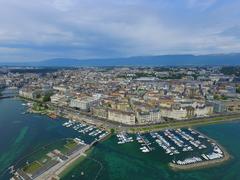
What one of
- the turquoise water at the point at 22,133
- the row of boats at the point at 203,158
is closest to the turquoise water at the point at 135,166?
the row of boats at the point at 203,158

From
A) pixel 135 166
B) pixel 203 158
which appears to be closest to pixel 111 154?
pixel 135 166

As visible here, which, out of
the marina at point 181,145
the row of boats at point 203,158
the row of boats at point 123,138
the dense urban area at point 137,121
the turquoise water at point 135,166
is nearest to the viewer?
the turquoise water at point 135,166

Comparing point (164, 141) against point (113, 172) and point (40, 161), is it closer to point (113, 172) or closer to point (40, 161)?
point (113, 172)

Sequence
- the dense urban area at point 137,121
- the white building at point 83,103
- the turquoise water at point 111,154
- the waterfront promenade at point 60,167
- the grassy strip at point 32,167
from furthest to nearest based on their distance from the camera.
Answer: the white building at point 83,103
the dense urban area at point 137,121
the turquoise water at point 111,154
the grassy strip at point 32,167
the waterfront promenade at point 60,167

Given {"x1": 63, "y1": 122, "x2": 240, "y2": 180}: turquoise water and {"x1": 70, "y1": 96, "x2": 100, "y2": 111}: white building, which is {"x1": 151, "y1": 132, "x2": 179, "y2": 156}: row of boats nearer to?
{"x1": 63, "y1": 122, "x2": 240, "y2": 180}: turquoise water

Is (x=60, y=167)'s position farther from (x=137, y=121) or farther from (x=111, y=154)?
(x=137, y=121)

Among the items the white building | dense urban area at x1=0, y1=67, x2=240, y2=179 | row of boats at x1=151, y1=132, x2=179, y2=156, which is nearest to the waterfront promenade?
dense urban area at x1=0, y1=67, x2=240, y2=179

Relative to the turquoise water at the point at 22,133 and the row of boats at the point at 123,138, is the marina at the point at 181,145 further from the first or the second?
the turquoise water at the point at 22,133

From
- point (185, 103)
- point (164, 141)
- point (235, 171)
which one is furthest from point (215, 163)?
point (185, 103)

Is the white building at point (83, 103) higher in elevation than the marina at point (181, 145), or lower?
higher
